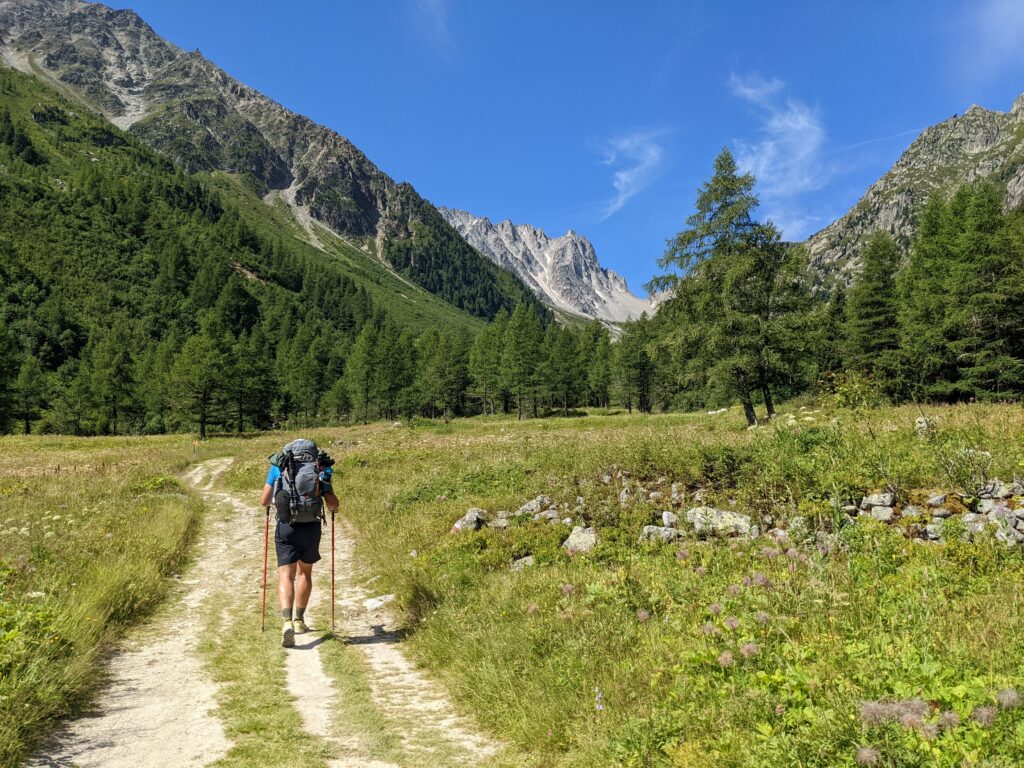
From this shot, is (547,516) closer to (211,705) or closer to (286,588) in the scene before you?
(286,588)

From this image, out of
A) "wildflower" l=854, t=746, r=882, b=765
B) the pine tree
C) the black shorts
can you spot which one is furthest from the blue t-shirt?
the pine tree

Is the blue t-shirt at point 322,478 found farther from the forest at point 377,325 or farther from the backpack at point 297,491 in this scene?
the forest at point 377,325

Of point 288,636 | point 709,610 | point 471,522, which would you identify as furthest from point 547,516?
point 709,610

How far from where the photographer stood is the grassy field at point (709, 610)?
3.15 m

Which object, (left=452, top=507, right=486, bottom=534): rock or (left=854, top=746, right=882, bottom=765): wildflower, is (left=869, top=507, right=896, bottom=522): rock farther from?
(left=452, top=507, right=486, bottom=534): rock

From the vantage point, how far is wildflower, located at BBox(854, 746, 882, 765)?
2486 mm

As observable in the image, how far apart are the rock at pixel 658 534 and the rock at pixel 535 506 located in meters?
2.54

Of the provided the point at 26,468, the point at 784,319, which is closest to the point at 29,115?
the point at 26,468

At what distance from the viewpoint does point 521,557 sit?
8430 mm

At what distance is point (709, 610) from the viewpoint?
187 inches

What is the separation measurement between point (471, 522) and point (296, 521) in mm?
3697

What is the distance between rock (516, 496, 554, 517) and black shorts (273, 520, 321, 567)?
394cm

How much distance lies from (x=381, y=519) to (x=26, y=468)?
24324 mm

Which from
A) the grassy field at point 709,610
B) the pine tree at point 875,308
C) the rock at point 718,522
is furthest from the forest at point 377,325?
the rock at point 718,522
